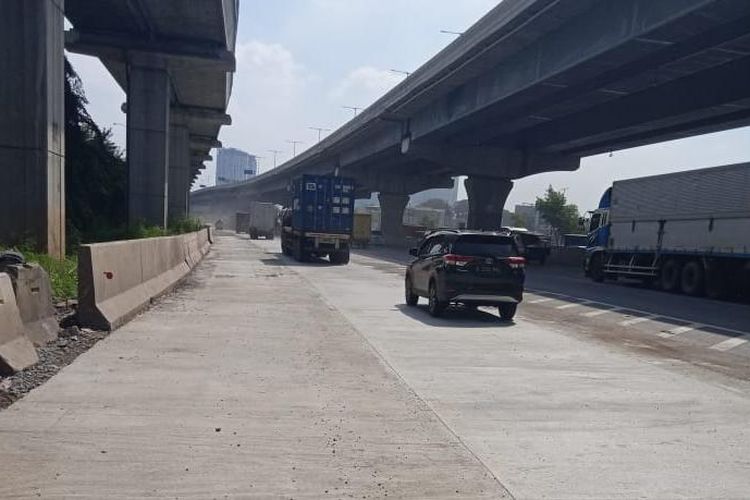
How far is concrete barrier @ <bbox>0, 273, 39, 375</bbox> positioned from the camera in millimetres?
6543

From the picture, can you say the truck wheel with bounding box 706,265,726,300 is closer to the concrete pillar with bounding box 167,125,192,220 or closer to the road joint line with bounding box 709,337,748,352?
the road joint line with bounding box 709,337,748,352

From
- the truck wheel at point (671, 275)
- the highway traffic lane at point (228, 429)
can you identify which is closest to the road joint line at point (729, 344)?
the highway traffic lane at point (228, 429)

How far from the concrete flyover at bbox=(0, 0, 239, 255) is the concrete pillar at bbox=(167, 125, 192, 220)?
0.08 metres

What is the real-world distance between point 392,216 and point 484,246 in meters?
56.3

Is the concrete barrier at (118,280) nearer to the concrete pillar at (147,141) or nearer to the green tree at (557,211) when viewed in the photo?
the concrete pillar at (147,141)

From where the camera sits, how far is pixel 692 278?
23219mm

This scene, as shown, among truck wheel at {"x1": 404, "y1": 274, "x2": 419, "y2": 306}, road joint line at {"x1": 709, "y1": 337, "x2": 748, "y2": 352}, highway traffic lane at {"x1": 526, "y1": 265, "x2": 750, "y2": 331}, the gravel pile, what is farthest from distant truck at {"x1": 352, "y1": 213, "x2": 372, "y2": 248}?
the gravel pile

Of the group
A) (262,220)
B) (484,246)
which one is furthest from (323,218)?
(262,220)

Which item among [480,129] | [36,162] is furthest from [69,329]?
[480,129]

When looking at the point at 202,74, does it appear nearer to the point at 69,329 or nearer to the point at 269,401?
the point at 69,329

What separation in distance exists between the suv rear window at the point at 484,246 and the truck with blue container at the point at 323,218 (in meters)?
17.7

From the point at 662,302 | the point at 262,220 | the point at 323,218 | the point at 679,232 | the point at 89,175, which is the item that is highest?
the point at 89,175

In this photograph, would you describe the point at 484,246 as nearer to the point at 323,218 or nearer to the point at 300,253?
the point at 323,218

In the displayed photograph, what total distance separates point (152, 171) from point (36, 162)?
15.5 metres
